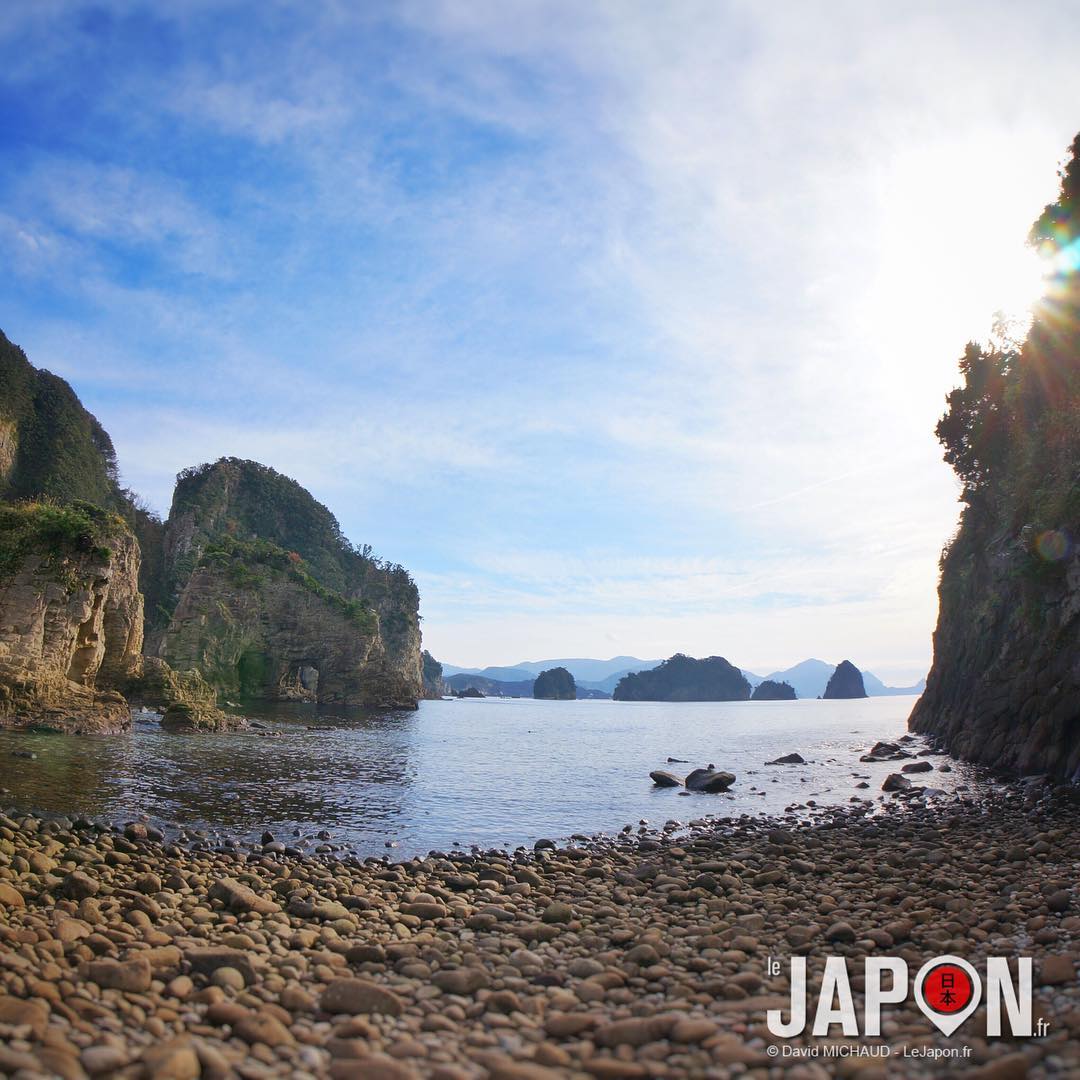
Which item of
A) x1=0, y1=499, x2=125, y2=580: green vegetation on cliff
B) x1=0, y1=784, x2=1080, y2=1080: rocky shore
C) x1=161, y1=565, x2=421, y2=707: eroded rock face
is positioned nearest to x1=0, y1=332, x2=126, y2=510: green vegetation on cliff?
x1=161, y1=565, x2=421, y2=707: eroded rock face

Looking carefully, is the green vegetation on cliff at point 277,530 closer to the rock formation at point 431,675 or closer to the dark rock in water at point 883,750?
the rock formation at point 431,675

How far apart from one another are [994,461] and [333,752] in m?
42.0

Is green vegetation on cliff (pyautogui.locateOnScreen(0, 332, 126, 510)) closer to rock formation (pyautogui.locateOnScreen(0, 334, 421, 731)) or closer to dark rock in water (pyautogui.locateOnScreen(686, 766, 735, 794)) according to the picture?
rock formation (pyautogui.locateOnScreen(0, 334, 421, 731))

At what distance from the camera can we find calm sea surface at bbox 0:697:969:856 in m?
16.9

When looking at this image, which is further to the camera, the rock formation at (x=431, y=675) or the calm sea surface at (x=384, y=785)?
the rock formation at (x=431, y=675)

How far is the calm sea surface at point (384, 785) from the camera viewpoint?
16.9 metres

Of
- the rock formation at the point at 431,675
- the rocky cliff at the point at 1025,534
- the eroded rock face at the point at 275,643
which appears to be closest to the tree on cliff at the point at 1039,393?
the rocky cliff at the point at 1025,534

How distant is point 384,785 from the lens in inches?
957

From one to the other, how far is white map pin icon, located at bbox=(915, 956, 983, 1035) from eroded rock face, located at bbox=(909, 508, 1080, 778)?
19416 mm

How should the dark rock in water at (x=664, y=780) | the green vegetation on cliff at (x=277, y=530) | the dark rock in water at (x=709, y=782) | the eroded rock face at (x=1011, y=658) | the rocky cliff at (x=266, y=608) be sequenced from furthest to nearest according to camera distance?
the green vegetation on cliff at (x=277, y=530), the rocky cliff at (x=266, y=608), the dark rock in water at (x=664, y=780), the dark rock in water at (x=709, y=782), the eroded rock face at (x=1011, y=658)

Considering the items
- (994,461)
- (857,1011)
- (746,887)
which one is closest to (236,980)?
(857,1011)

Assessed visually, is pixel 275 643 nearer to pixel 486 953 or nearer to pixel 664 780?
pixel 664 780

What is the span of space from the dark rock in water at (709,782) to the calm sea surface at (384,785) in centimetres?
58

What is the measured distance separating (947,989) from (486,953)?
16.2 feet
